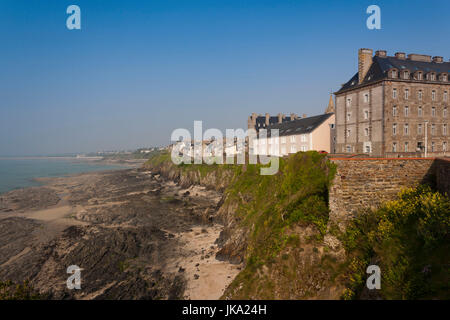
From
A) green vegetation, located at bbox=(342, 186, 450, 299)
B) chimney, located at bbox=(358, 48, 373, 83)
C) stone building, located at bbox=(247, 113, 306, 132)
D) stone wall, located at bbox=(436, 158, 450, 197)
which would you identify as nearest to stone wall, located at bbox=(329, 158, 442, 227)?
stone wall, located at bbox=(436, 158, 450, 197)

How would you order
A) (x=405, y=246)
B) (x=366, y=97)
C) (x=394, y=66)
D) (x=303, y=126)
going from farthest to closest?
(x=303, y=126)
(x=366, y=97)
(x=394, y=66)
(x=405, y=246)

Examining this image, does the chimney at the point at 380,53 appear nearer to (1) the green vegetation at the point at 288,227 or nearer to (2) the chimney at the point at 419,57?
(2) the chimney at the point at 419,57

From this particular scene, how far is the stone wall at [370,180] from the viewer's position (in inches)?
519

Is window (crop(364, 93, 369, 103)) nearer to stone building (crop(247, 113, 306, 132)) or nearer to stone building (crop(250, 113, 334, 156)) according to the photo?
stone building (crop(250, 113, 334, 156))

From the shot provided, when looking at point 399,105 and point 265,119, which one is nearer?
point 399,105

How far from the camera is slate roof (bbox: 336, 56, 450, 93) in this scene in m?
33.5

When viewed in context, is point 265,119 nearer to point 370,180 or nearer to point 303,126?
point 303,126

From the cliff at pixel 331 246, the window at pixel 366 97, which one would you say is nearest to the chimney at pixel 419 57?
the window at pixel 366 97

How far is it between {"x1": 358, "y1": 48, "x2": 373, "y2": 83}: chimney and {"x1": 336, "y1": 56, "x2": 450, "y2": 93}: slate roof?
1.67 ft

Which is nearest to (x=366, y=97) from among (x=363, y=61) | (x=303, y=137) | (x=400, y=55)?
(x=363, y=61)

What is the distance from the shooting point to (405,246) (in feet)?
33.6

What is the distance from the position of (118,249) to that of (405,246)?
83.4 ft
